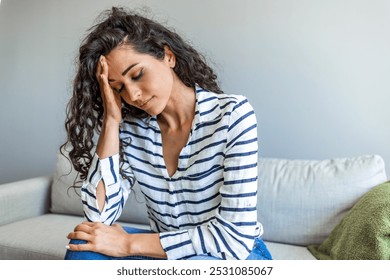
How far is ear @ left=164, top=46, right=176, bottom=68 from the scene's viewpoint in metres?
1.01

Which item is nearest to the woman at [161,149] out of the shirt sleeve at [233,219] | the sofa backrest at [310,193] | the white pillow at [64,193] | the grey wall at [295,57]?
the shirt sleeve at [233,219]

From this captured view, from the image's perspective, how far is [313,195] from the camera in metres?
1.36

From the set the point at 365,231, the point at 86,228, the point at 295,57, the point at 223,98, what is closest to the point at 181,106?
the point at 223,98

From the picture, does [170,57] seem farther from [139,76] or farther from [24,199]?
[24,199]

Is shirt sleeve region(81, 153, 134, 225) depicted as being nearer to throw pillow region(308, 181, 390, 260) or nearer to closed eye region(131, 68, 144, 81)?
closed eye region(131, 68, 144, 81)

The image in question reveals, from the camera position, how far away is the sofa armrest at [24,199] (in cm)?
165

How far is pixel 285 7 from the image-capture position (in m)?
1.51

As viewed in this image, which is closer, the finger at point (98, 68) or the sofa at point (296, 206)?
the finger at point (98, 68)

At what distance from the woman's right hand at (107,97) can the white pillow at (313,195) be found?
1.92 ft

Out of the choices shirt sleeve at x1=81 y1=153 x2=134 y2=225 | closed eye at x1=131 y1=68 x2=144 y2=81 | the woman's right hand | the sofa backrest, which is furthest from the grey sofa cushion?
closed eye at x1=131 y1=68 x2=144 y2=81

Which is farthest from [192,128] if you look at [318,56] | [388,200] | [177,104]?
[318,56]

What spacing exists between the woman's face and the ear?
39mm

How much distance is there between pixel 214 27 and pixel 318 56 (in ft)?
1.18

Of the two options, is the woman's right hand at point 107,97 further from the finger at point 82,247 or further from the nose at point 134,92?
the finger at point 82,247
